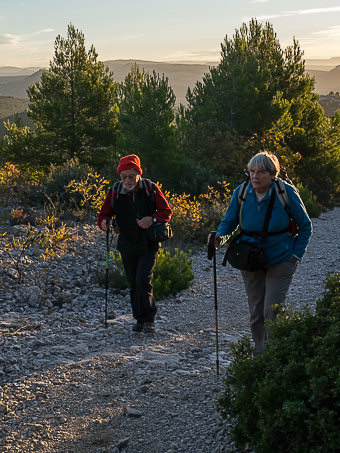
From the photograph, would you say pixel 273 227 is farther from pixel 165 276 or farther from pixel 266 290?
pixel 165 276

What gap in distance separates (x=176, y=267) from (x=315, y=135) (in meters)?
17.3

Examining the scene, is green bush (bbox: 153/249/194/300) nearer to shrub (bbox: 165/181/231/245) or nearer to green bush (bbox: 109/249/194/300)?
green bush (bbox: 109/249/194/300)

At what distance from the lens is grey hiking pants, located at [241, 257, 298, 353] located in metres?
4.14

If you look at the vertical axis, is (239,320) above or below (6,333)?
below

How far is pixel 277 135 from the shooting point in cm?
1973

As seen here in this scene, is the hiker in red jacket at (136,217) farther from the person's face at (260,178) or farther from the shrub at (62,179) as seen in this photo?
the shrub at (62,179)

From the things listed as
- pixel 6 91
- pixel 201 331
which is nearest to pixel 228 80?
pixel 201 331

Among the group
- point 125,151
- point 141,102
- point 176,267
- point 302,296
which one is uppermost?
point 141,102

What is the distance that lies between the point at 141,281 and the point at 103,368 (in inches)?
46.2

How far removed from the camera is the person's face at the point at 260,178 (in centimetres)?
404

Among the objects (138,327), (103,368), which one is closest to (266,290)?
(103,368)

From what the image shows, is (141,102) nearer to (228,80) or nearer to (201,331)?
(228,80)

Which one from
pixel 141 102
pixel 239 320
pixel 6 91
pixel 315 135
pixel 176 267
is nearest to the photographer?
pixel 239 320

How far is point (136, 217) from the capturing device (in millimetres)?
5531
